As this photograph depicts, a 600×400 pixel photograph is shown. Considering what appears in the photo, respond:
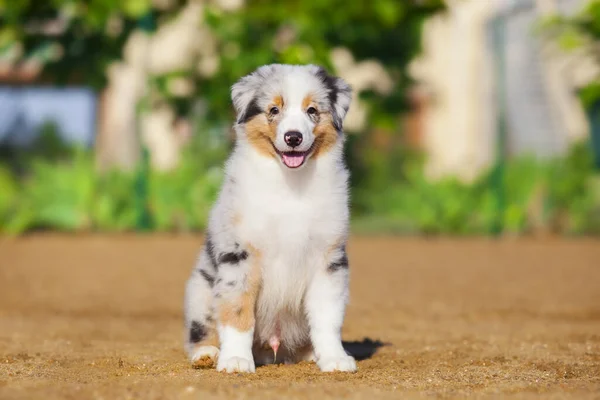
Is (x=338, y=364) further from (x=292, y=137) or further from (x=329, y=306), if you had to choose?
(x=292, y=137)

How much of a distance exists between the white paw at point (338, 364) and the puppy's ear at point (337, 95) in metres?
1.23

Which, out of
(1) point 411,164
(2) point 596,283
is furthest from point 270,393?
(1) point 411,164

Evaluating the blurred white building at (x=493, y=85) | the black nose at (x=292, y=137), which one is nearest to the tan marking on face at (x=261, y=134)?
the black nose at (x=292, y=137)

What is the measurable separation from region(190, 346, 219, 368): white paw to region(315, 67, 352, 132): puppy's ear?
1380 mm

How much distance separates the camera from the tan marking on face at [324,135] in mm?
5359

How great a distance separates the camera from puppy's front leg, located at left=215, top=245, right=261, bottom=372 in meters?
5.14

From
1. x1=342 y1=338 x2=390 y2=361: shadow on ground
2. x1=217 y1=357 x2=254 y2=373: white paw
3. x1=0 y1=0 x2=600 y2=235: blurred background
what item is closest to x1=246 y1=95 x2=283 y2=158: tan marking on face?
x1=217 y1=357 x2=254 y2=373: white paw

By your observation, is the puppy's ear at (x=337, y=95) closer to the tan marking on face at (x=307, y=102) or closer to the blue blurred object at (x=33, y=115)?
the tan marking on face at (x=307, y=102)

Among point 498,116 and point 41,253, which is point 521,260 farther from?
point 41,253

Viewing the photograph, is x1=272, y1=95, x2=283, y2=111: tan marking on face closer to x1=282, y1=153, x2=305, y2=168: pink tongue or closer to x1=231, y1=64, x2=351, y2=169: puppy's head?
x1=231, y1=64, x2=351, y2=169: puppy's head

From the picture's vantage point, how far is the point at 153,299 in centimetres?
964

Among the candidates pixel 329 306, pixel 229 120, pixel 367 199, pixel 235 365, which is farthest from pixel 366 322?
pixel 367 199

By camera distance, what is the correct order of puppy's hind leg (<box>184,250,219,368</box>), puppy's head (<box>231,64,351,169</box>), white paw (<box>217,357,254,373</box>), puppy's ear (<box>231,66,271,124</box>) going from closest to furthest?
white paw (<box>217,357,254,373</box>) < puppy's head (<box>231,64,351,169</box>) < puppy's ear (<box>231,66,271,124</box>) < puppy's hind leg (<box>184,250,219,368</box>)

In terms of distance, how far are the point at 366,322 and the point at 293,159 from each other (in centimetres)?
312
